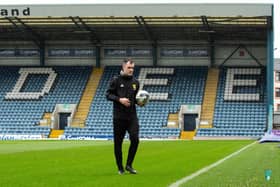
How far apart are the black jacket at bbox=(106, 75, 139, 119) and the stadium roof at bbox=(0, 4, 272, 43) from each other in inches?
1386

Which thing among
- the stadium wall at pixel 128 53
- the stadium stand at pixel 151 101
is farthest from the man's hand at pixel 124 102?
the stadium wall at pixel 128 53

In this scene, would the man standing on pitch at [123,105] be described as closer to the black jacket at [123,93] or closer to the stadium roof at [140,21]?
the black jacket at [123,93]

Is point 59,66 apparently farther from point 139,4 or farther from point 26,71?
point 139,4

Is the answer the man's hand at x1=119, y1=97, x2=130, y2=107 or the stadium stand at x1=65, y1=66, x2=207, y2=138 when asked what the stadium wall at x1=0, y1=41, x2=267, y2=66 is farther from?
the man's hand at x1=119, y1=97, x2=130, y2=107

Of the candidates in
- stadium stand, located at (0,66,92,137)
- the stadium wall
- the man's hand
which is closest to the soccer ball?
the man's hand

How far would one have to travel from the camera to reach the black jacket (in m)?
11.4

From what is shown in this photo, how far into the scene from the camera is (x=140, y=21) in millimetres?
49000

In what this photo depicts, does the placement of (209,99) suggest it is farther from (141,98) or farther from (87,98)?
(141,98)

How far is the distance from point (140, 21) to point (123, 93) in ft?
125

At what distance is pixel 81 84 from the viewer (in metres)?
54.8

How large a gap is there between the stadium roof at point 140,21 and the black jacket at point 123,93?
35.2 metres

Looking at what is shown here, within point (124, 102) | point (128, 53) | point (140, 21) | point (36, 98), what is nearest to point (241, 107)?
point (140, 21)

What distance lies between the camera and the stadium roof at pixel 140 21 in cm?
4616

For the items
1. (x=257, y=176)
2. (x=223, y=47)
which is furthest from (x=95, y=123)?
(x=257, y=176)
